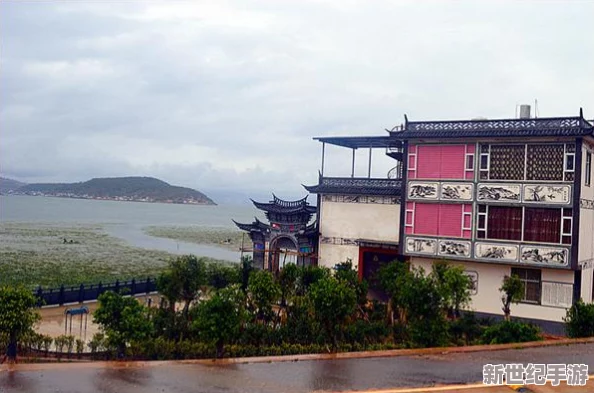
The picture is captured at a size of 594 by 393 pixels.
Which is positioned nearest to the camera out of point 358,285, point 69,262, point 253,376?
point 253,376

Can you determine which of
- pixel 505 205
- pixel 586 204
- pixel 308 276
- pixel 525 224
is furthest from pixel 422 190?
pixel 308 276

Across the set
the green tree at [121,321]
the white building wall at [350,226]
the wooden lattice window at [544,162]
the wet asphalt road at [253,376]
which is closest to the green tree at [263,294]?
the green tree at [121,321]

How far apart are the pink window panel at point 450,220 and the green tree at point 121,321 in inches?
482

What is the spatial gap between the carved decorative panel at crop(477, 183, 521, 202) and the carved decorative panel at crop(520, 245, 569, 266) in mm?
1769

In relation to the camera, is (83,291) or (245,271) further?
(83,291)

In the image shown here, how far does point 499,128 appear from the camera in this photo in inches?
792

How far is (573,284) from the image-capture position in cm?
1962

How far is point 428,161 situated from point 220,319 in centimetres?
1192

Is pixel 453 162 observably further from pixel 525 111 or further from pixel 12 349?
pixel 12 349

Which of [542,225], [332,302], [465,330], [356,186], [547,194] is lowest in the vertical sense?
[465,330]

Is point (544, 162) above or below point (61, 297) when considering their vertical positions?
above

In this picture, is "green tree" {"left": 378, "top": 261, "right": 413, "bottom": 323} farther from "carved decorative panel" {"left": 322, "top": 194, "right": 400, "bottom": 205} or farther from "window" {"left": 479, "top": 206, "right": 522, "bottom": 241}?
"carved decorative panel" {"left": 322, "top": 194, "right": 400, "bottom": 205}

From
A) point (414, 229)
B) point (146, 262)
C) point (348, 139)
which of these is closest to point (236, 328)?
point (414, 229)

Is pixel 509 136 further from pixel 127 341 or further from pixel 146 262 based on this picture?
pixel 146 262
